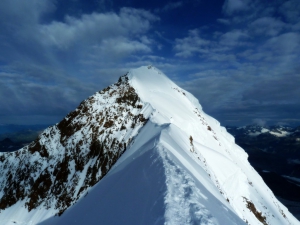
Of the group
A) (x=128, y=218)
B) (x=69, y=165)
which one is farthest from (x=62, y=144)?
(x=128, y=218)

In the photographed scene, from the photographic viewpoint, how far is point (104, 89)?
41125mm

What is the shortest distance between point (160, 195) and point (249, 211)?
1097 inches

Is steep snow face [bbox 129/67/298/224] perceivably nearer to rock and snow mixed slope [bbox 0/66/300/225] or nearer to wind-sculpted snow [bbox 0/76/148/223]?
rock and snow mixed slope [bbox 0/66/300/225]

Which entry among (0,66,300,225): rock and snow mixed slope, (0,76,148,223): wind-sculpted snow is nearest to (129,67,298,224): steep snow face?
(0,66,300,225): rock and snow mixed slope

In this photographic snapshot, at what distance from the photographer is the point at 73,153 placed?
114 feet

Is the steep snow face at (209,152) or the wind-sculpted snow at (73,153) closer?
the steep snow face at (209,152)

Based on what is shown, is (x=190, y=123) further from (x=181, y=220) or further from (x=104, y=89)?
(x=181, y=220)

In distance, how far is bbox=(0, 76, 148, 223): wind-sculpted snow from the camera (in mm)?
31441

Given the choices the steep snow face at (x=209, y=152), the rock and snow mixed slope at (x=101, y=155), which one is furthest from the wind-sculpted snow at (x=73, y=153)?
the steep snow face at (x=209, y=152)

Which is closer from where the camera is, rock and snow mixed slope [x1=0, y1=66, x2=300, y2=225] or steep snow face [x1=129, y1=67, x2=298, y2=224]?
steep snow face [x1=129, y1=67, x2=298, y2=224]

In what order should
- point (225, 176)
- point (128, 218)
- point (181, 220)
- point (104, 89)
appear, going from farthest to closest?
point (104, 89) < point (225, 176) < point (128, 218) < point (181, 220)

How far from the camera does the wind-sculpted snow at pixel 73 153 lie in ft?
103

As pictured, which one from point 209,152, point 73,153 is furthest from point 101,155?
point 209,152

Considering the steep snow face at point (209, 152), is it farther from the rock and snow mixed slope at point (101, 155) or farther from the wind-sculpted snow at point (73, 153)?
the wind-sculpted snow at point (73, 153)
